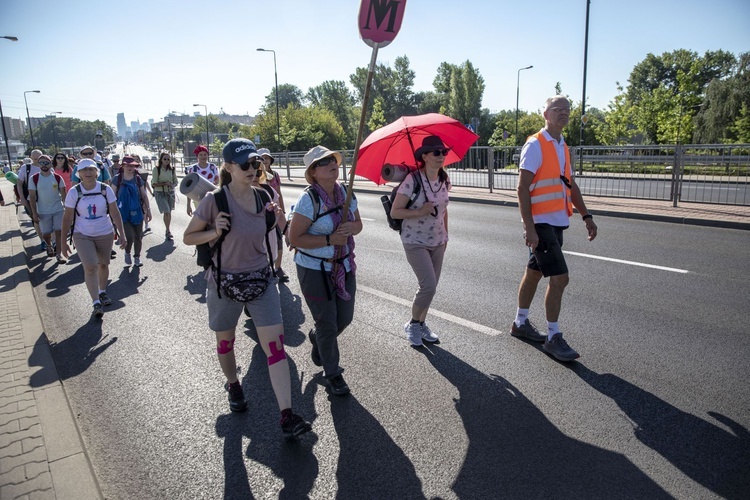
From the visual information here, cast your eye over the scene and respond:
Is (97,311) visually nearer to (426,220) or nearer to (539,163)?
(426,220)

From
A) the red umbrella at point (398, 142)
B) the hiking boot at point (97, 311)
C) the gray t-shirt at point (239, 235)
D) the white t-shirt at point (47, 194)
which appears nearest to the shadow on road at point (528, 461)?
the gray t-shirt at point (239, 235)

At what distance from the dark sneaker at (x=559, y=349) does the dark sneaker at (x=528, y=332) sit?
247 millimetres

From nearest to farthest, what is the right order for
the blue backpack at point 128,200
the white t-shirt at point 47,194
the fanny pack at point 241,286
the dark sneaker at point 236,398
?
the fanny pack at point 241,286 < the dark sneaker at point 236,398 < the blue backpack at point 128,200 < the white t-shirt at point 47,194

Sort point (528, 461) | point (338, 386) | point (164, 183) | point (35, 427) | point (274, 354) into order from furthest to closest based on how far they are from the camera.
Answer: point (164, 183) → point (338, 386) → point (35, 427) → point (274, 354) → point (528, 461)

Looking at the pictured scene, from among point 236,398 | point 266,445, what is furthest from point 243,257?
point 266,445

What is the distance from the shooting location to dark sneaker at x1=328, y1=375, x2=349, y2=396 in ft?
12.5

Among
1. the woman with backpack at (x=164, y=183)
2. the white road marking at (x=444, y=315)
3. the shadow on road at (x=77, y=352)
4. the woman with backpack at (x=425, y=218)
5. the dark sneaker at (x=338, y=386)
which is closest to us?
the dark sneaker at (x=338, y=386)

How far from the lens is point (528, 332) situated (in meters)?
4.74

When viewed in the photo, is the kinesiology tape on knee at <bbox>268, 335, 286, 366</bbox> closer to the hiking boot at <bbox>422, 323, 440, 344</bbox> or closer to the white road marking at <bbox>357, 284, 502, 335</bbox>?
the hiking boot at <bbox>422, 323, 440, 344</bbox>

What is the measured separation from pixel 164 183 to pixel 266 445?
348 inches

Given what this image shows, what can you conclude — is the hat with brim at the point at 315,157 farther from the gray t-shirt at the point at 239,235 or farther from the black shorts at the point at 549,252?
the black shorts at the point at 549,252

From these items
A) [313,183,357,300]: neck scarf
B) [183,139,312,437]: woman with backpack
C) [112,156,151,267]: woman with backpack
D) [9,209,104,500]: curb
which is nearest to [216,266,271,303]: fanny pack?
[183,139,312,437]: woman with backpack

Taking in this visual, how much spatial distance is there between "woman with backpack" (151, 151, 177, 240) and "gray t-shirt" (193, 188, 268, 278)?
25.7 feet

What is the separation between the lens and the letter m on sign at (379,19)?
3234 millimetres
